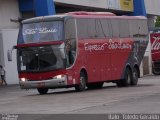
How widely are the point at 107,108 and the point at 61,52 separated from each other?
33.7ft

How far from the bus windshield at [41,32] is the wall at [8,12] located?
62.9ft

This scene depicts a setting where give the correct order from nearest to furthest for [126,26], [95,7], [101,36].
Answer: [101,36] < [126,26] < [95,7]

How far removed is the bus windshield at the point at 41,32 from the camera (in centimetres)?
2944

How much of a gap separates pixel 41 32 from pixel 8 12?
20490mm

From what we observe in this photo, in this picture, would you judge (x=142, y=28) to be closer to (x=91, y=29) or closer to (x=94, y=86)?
(x=94, y=86)

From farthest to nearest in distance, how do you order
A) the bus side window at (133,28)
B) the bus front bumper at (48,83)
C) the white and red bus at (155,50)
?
the white and red bus at (155,50) < the bus side window at (133,28) < the bus front bumper at (48,83)

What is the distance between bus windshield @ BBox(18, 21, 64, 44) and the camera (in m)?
29.4

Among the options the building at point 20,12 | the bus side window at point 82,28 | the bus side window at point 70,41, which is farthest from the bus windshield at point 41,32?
the building at point 20,12

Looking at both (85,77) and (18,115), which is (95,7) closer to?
(85,77)

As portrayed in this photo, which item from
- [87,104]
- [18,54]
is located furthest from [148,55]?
[87,104]

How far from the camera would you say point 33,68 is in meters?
29.9

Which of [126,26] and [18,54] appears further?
[126,26]

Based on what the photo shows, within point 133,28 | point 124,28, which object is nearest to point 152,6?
point 133,28

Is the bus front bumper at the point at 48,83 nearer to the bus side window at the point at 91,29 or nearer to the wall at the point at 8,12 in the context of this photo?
the bus side window at the point at 91,29
